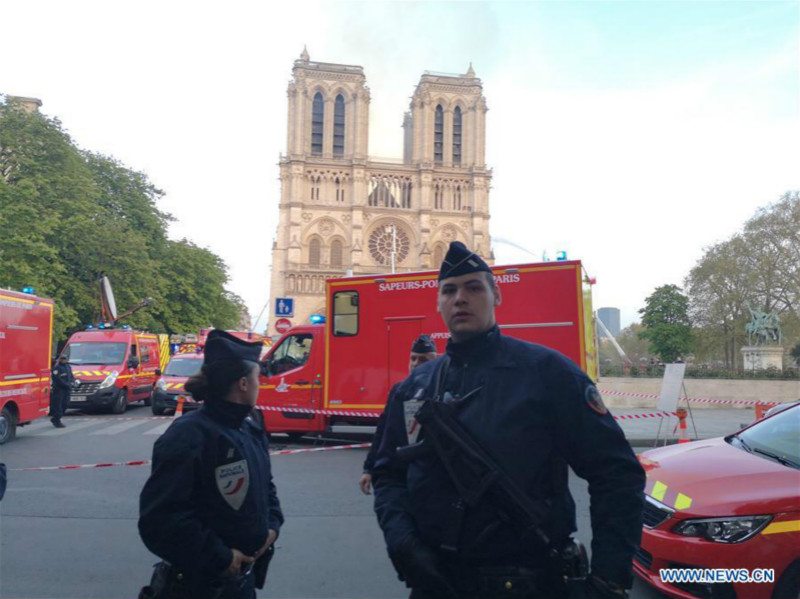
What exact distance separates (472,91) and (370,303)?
63921 millimetres

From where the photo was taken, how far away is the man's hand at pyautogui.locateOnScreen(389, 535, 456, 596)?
201 centimetres

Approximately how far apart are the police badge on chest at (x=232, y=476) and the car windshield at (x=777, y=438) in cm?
350

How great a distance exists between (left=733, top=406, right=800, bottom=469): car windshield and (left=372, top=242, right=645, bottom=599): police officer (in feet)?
9.13

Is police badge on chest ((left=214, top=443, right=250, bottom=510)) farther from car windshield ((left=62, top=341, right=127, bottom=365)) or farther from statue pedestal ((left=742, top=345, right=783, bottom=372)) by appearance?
statue pedestal ((left=742, top=345, right=783, bottom=372))

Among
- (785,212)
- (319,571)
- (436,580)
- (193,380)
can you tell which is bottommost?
(319,571)

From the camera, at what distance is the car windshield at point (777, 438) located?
14.0ft

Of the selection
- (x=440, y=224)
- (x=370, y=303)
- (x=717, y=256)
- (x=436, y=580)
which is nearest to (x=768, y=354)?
(x=717, y=256)

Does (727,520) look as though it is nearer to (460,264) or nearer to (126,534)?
(460,264)

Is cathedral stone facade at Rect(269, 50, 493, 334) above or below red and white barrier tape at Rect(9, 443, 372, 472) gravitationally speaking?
above

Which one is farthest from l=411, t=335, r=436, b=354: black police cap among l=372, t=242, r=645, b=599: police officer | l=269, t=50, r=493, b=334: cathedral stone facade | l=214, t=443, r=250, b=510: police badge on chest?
l=269, t=50, r=493, b=334: cathedral stone facade

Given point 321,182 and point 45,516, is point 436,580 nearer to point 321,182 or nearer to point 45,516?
point 45,516

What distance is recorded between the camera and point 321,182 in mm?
67625

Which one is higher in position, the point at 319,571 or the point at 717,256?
the point at 717,256

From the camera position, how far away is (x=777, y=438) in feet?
15.0
